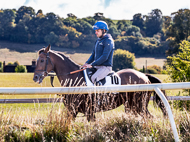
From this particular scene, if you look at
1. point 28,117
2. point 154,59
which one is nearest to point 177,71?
point 28,117

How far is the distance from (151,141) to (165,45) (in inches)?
→ 4122

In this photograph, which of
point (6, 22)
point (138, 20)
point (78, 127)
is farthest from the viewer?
point (138, 20)

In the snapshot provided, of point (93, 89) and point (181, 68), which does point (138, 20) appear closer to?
point (181, 68)

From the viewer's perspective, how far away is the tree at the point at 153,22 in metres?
142

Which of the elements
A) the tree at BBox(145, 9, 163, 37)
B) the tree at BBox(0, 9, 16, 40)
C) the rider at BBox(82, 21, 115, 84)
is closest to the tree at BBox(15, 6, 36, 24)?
the tree at BBox(0, 9, 16, 40)

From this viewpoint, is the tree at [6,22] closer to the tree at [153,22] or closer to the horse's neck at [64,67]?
the tree at [153,22]

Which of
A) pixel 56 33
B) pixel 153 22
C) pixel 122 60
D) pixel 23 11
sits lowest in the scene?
pixel 122 60

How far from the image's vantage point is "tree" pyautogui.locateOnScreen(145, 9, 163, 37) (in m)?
142

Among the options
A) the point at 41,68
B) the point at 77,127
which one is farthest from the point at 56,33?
the point at 77,127

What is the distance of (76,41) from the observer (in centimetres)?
11675

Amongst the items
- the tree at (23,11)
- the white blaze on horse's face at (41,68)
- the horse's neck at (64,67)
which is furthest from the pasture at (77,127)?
the tree at (23,11)

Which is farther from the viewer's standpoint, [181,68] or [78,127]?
[181,68]

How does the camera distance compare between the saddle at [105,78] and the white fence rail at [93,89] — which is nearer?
the white fence rail at [93,89]

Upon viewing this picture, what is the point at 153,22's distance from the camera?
144 m
